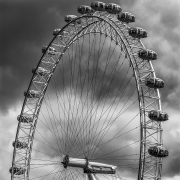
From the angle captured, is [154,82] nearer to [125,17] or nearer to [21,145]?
[125,17]

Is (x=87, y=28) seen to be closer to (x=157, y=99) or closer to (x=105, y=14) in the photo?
(x=105, y=14)

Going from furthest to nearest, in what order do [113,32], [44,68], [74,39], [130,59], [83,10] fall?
1. [44,68]
2. [74,39]
3. [83,10]
4. [113,32]
5. [130,59]

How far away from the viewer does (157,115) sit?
34406 mm

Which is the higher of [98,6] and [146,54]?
[98,6]

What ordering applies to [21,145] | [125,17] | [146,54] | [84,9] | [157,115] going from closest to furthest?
1. [157,115]
2. [146,54]
3. [125,17]
4. [84,9]
5. [21,145]

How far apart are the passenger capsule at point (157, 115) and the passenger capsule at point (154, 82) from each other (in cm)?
184

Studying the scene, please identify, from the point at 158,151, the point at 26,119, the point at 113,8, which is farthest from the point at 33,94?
the point at 158,151

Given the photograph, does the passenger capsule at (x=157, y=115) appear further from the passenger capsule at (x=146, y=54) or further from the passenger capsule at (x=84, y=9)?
the passenger capsule at (x=84, y=9)

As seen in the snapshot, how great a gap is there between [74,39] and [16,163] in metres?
14.2

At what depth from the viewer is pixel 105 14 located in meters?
40.1

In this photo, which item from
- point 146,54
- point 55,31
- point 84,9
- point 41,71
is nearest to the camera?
point 146,54

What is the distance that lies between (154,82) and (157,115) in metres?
2.33

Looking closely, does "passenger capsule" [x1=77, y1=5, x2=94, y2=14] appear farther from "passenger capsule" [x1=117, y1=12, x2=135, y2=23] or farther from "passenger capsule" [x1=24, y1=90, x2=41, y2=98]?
"passenger capsule" [x1=24, y1=90, x2=41, y2=98]

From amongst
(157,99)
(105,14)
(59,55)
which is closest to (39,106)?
(59,55)
